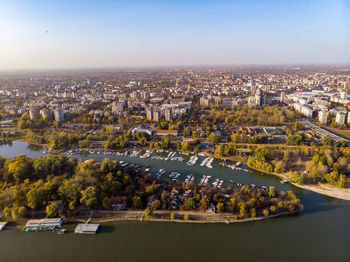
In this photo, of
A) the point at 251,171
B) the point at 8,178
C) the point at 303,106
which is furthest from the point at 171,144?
the point at 303,106

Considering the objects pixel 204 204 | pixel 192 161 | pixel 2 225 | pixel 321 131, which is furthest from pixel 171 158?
pixel 321 131

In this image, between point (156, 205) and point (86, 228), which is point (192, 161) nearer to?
point (156, 205)

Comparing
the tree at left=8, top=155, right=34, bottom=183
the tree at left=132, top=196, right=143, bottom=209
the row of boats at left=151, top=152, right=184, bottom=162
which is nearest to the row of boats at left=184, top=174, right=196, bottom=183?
the row of boats at left=151, top=152, right=184, bottom=162

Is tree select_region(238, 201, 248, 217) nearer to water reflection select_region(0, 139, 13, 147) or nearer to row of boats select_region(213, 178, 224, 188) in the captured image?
row of boats select_region(213, 178, 224, 188)

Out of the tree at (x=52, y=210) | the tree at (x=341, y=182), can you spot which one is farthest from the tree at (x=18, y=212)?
the tree at (x=341, y=182)

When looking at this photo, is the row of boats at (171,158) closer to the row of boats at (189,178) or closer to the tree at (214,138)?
the row of boats at (189,178)
